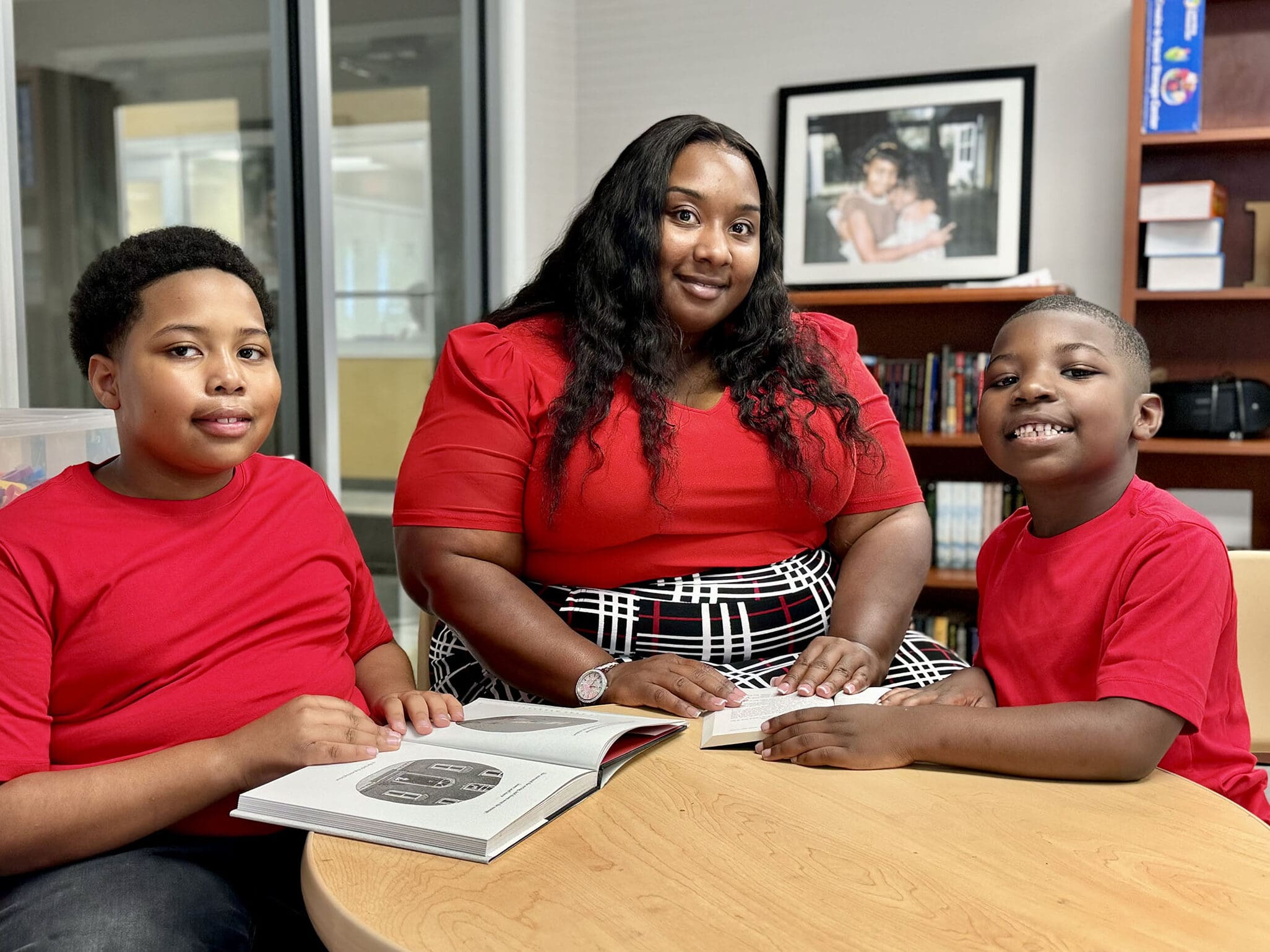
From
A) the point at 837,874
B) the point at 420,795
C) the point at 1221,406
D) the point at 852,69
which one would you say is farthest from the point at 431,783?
the point at 852,69

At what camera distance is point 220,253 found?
1134mm

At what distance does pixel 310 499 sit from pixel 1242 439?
2.63 m

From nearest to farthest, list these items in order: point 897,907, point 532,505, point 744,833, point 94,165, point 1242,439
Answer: point 897,907 → point 744,833 → point 532,505 → point 94,165 → point 1242,439

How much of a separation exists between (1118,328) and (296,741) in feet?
3.00

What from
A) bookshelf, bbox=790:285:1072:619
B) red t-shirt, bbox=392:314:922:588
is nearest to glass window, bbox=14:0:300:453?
red t-shirt, bbox=392:314:922:588

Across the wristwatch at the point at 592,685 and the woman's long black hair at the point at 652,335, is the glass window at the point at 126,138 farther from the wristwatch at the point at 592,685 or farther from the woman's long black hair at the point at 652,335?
the wristwatch at the point at 592,685

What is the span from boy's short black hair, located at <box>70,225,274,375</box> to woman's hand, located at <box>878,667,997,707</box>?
81 cm

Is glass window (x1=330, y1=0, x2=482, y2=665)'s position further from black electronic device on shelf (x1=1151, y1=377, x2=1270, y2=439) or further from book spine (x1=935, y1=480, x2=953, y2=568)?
black electronic device on shelf (x1=1151, y1=377, x2=1270, y2=439)

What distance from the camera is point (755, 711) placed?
3.79 feet

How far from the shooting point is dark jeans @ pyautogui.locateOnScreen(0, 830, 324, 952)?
86 cm

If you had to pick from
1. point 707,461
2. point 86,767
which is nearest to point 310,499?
point 86,767

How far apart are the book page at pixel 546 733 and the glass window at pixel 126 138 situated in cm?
133

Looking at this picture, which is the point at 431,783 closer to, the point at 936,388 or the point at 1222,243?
the point at 936,388

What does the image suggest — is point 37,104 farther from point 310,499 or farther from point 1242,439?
point 1242,439
